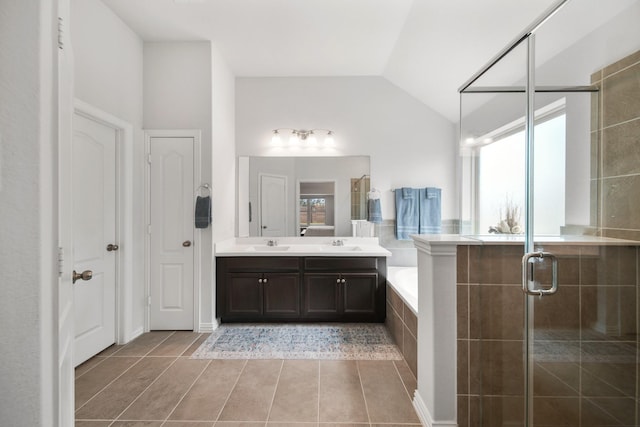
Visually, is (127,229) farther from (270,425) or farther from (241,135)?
(270,425)

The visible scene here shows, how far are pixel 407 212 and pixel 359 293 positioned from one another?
1.21 m

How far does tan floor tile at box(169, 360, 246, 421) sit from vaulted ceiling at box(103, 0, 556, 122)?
2.88m

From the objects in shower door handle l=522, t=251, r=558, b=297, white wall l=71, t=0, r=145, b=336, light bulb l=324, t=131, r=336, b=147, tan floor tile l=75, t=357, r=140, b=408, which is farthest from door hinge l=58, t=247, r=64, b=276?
light bulb l=324, t=131, r=336, b=147

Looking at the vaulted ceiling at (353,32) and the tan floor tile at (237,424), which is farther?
the vaulted ceiling at (353,32)

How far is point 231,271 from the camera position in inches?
126

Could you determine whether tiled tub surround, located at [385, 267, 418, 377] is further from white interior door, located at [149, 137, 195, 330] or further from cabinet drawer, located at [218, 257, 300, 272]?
white interior door, located at [149, 137, 195, 330]

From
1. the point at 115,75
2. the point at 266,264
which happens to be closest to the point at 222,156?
the point at 115,75

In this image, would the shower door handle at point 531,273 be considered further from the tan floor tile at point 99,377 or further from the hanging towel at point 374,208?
the tan floor tile at point 99,377

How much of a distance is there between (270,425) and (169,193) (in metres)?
2.30

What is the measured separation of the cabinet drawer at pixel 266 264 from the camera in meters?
3.22

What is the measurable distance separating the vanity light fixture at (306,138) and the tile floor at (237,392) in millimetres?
2457

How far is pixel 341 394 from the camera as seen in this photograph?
2016 millimetres

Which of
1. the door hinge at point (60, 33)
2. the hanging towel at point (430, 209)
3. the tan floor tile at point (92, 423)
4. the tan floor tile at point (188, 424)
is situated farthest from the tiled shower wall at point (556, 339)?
the hanging towel at point (430, 209)

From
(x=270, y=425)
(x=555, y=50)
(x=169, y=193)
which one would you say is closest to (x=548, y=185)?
(x=555, y=50)
